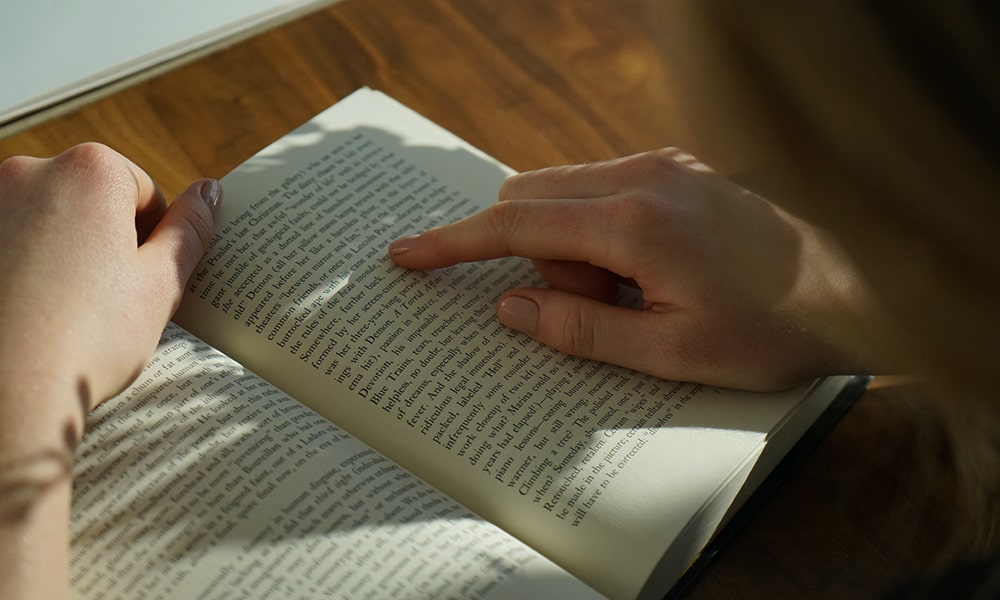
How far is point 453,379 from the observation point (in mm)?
840

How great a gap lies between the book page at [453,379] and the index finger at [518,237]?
0.08 feet

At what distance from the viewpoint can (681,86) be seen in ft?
1.34

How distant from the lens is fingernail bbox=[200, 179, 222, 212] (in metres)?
0.92

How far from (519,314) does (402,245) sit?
0.12m

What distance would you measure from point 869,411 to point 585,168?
0.31 m

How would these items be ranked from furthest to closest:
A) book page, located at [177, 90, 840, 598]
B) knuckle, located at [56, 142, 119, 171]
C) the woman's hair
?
knuckle, located at [56, 142, 119, 171], book page, located at [177, 90, 840, 598], the woman's hair

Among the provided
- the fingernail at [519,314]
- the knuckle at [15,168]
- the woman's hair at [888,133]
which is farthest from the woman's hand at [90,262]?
the woman's hair at [888,133]

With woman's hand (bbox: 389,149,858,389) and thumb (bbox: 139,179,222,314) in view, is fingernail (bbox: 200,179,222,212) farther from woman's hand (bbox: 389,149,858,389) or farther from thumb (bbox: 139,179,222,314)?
woman's hand (bbox: 389,149,858,389)

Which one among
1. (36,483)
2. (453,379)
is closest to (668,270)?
(453,379)

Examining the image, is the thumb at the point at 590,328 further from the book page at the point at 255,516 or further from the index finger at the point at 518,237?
the book page at the point at 255,516

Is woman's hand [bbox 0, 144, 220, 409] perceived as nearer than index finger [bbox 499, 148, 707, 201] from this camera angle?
Yes

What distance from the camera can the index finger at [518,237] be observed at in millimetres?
868

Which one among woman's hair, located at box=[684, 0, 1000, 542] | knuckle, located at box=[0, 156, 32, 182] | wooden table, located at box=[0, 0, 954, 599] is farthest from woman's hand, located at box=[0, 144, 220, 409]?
woman's hair, located at box=[684, 0, 1000, 542]

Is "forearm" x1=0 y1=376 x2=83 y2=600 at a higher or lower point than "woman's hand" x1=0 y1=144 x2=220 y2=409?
lower
